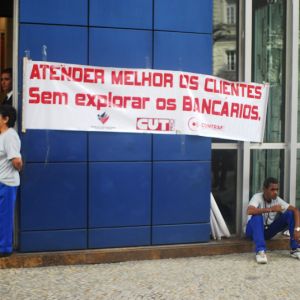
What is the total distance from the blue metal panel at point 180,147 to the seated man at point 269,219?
809mm

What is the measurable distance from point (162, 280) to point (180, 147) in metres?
1.60

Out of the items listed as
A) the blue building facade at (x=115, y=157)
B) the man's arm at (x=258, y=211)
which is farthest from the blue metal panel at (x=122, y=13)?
the man's arm at (x=258, y=211)

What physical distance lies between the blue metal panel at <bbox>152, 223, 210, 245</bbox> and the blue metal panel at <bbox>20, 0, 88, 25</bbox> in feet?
8.25

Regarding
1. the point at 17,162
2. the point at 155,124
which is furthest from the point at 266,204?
the point at 17,162

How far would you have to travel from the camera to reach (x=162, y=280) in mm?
5000

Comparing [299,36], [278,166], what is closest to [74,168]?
[278,166]

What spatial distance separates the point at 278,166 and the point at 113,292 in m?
3.07

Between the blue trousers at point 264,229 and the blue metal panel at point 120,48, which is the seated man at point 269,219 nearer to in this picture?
the blue trousers at point 264,229

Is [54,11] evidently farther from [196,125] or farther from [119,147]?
[196,125]

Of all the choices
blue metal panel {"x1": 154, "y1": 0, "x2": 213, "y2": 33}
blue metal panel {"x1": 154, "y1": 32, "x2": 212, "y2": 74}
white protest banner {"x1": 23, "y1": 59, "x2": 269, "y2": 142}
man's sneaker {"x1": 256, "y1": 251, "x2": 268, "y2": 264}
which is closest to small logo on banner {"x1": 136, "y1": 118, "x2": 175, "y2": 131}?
white protest banner {"x1": 23, "y1": 59, "x2": 269, "y2": 142}

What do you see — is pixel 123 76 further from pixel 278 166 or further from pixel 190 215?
pixel 278 166

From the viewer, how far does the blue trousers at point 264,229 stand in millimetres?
5695

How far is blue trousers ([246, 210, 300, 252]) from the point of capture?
5.70 metres

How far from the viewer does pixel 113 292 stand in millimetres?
4617
